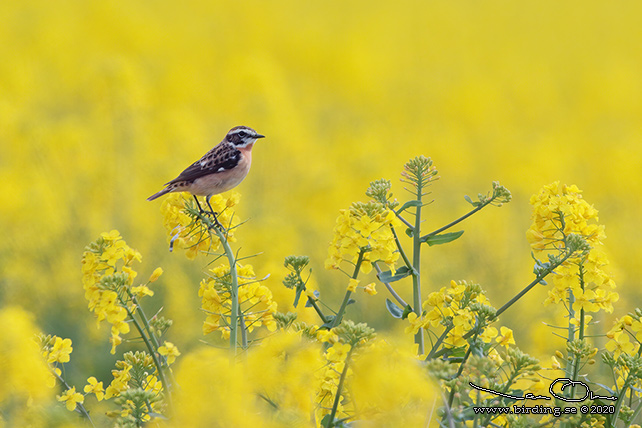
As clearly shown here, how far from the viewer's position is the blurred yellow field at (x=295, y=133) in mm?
6473

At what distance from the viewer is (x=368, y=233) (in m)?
2.66

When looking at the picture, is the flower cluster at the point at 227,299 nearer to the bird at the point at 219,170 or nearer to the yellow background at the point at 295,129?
the bird at the point at 219,170

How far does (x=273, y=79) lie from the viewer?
1074 cm

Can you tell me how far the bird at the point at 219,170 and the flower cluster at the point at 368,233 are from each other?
3.31 feet

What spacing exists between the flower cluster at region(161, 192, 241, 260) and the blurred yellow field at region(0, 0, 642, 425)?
8.8 inches

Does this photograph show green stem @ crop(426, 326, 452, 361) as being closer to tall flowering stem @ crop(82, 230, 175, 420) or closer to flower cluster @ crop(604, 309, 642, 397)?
flower cluster @ crop(604, 309, 642, 397)

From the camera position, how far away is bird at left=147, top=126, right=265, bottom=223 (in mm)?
3812

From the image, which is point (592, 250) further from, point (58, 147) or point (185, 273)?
point (58, 147)

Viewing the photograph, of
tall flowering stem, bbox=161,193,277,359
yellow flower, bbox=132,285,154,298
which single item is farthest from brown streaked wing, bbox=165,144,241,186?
yellow flower, bbox=132,285,154,298

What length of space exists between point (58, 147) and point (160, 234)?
6.68ft

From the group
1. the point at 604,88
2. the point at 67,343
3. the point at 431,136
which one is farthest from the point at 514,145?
the point at 67,343

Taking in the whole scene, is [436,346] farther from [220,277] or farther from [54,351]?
[54,351]

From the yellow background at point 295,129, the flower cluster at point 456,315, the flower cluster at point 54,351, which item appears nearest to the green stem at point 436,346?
the flower cluster at point 456,315

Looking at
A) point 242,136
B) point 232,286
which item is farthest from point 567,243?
point 242,136
